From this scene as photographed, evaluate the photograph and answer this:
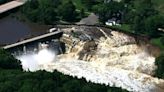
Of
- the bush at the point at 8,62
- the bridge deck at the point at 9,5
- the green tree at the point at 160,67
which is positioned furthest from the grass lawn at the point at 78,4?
the bush at the point at 8,62

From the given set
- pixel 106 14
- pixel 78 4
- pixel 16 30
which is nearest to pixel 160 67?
pixel 106 14

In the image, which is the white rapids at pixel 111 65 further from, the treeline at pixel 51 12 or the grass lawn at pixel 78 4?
the grass lawn at pixel 78 4

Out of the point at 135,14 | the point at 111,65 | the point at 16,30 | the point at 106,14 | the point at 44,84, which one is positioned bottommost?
the point at 111,65

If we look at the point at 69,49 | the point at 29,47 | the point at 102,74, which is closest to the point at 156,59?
the point at 102,74

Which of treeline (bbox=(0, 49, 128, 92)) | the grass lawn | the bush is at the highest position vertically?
treeline (bbox=(0, 49, 128, 92))

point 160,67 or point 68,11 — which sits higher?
point 68,11

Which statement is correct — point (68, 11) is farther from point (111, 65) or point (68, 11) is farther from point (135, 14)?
point (111, 65)

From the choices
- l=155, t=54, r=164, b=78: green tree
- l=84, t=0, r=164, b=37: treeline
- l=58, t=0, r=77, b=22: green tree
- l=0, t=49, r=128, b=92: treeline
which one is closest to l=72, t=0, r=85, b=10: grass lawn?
l=84, t=0, r=164, b=37: treeline

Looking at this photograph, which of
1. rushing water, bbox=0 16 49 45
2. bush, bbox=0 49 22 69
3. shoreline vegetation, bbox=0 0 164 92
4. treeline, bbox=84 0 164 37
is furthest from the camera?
rushing water, bbox=0 16 49 45

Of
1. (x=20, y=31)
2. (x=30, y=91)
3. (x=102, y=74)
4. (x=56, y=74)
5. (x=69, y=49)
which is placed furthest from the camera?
(x=20, y=31)

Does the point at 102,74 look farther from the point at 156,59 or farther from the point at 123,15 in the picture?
the point at 123,15

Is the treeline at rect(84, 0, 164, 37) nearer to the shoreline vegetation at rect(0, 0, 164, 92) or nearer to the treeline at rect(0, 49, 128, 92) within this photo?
the shoreline vegetation at rect(0, 0, 164, 92)
